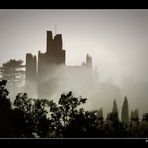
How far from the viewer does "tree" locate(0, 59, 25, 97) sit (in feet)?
7.75

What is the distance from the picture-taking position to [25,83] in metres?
2.38

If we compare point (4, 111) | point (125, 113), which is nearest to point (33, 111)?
point (4, 111)

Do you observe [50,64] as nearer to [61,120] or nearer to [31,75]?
[31,75]

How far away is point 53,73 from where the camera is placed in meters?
2.39

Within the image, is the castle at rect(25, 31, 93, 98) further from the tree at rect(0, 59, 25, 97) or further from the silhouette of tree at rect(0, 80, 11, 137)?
the silhouette of tree at rect(0, 80, 11, 137)

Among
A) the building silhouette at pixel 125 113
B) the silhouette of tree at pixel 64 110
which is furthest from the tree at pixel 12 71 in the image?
the building silhouette at pixel 125 113

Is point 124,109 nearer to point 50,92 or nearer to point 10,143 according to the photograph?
point 50,92

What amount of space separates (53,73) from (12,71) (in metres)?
0.29

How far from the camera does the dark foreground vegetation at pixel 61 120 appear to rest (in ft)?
7.60

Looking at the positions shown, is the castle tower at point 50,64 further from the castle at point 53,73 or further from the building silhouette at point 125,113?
the building silhouette at point 125,113

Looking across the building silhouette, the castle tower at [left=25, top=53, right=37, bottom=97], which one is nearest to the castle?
the castle tower at [left=25, top=53, right=37, bottom=97]
